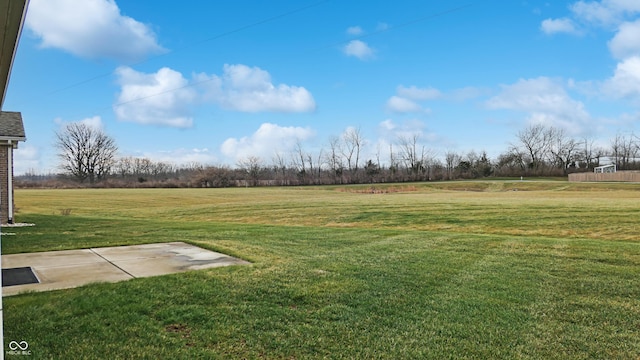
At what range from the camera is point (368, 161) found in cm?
5956

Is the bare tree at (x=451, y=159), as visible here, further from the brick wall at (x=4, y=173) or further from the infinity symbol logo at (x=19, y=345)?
the infinity symbol logo at (x=19, y=345)

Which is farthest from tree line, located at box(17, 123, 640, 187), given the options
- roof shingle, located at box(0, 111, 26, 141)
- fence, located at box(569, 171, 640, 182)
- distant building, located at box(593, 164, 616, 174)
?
roof shingle, located at box(0, 111, 26, 141)

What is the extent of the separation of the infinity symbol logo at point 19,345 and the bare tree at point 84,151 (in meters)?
64.3

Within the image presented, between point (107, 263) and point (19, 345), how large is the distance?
9.54 feet

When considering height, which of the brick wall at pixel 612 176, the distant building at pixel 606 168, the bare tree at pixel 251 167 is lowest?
the brick wall at pixel 612 176

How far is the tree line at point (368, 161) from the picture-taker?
5819cm

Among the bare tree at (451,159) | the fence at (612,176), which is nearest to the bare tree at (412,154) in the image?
the bare tree at (451,159)

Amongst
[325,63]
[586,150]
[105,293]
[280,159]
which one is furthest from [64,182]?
[586,150]

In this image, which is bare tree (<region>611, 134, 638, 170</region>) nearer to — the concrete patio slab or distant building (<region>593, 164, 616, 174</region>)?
distant building (<region>593, 164, 616, 174</region>)

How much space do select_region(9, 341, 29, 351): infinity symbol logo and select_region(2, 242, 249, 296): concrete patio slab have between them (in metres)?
1.51

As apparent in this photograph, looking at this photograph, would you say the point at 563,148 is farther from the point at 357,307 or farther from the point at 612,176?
the point at 357,307

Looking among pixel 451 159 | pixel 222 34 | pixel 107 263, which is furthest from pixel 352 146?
pixel 107 263

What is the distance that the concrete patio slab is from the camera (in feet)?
16.0

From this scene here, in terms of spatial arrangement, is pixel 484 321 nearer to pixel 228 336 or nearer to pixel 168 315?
pixel 228 336
